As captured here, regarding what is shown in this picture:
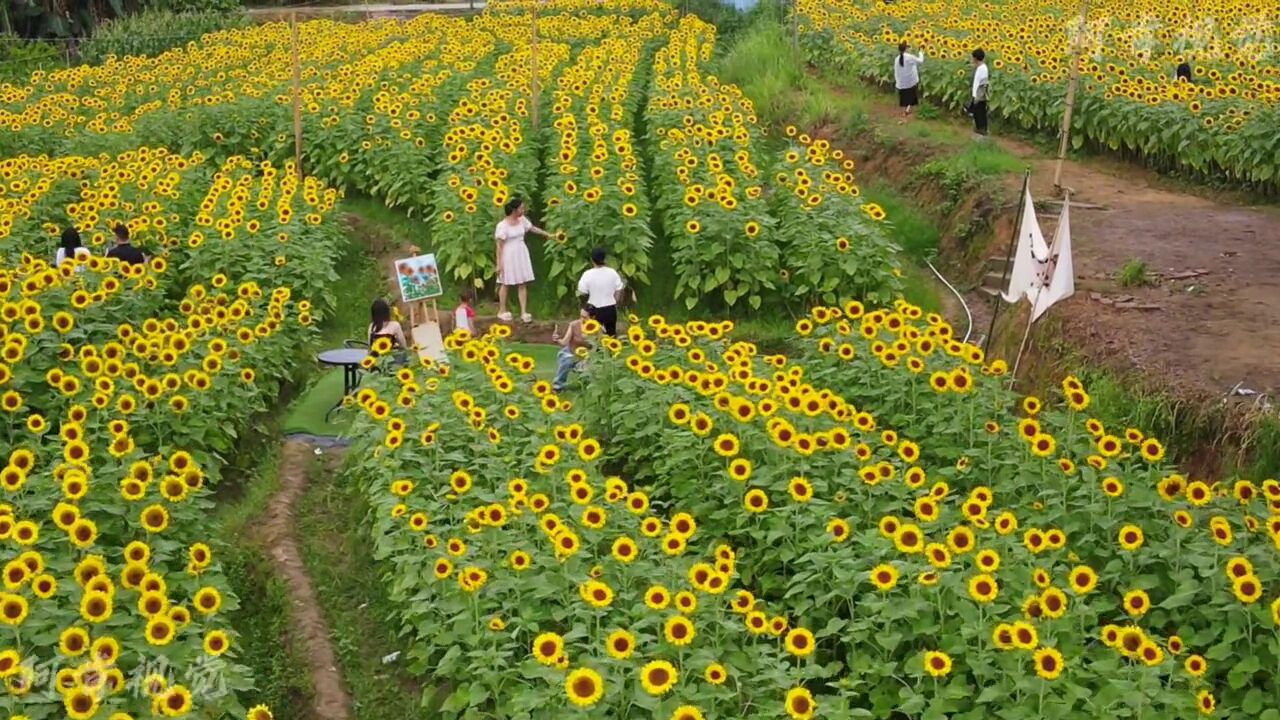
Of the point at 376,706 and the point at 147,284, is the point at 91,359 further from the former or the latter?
the point at 376,706

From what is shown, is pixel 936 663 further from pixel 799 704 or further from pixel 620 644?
pixel 620 644

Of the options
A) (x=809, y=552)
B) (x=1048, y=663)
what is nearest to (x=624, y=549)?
(x=809, y=552)

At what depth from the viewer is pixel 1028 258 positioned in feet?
28.1

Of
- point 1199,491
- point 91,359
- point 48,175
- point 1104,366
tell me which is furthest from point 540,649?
point 48,175

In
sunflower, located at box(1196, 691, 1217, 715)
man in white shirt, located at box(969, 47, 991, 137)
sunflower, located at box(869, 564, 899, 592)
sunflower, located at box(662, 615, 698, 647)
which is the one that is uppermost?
man in white shirt, located at box(969, 47, 991, 137)

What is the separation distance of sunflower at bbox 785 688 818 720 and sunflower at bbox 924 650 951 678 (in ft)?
2.10

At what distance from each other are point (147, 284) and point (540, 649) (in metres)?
6.27

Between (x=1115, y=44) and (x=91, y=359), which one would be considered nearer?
(x=91, y=359)

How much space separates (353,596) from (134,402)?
1880 mm

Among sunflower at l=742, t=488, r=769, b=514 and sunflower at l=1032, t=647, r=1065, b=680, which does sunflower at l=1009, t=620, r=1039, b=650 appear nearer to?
sunflower at l=1032, t=647, r=1065, b=680

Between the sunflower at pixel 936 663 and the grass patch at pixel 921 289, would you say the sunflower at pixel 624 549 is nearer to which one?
the sunflower at pixel 936 663

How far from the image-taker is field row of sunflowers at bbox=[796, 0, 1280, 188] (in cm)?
1318

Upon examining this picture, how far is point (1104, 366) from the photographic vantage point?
878 cm

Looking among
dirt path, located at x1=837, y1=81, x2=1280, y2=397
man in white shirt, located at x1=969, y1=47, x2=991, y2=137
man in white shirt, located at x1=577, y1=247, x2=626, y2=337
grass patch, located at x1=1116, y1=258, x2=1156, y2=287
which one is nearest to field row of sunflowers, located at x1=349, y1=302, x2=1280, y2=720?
dirt path, located at x1=837, y1=81, x2=1280, y2=397
